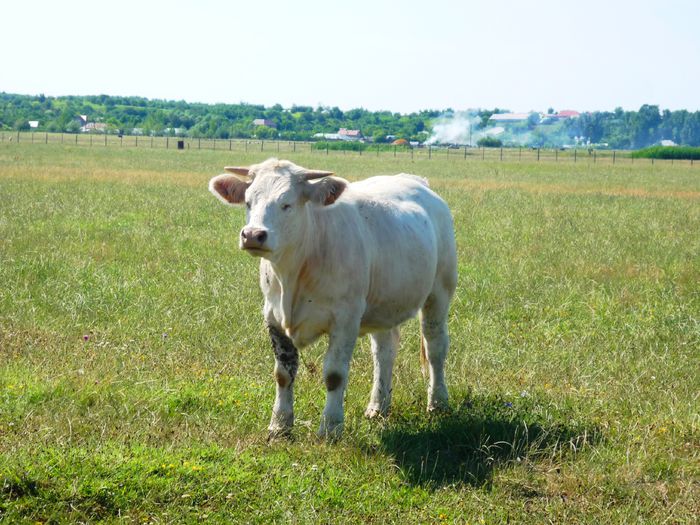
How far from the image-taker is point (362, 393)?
7695mm

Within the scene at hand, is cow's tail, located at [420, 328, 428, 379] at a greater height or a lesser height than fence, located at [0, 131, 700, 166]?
greater

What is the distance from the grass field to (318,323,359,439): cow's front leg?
172mm

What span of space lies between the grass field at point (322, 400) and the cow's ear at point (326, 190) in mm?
1609

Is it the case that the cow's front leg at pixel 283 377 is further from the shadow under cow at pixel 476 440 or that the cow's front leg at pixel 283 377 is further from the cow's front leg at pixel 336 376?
the shadow under cow at pixel 476 440

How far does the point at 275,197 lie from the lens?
6.09m

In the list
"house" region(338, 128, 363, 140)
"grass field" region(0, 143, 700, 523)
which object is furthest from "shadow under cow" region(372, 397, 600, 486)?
"house" region(338, 128, 363, 140)

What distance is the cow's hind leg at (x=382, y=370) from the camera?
284 inches

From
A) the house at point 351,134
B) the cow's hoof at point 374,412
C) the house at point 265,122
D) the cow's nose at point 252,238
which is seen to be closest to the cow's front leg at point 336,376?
the cow's hoof at point 374,412

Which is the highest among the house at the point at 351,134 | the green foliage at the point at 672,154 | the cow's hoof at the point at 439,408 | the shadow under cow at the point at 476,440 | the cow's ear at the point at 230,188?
the cow's ear at the point at 230,188

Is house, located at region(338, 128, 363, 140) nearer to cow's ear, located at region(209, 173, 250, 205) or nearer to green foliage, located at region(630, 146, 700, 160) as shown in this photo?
green foliage, located at region(630, 146, 700, 160)

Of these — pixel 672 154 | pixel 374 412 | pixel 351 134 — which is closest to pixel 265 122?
pixel 351 134

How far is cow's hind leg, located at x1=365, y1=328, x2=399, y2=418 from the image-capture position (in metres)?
7.22

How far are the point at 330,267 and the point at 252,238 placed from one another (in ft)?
3.02

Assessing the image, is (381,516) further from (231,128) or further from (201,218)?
(231,128)
